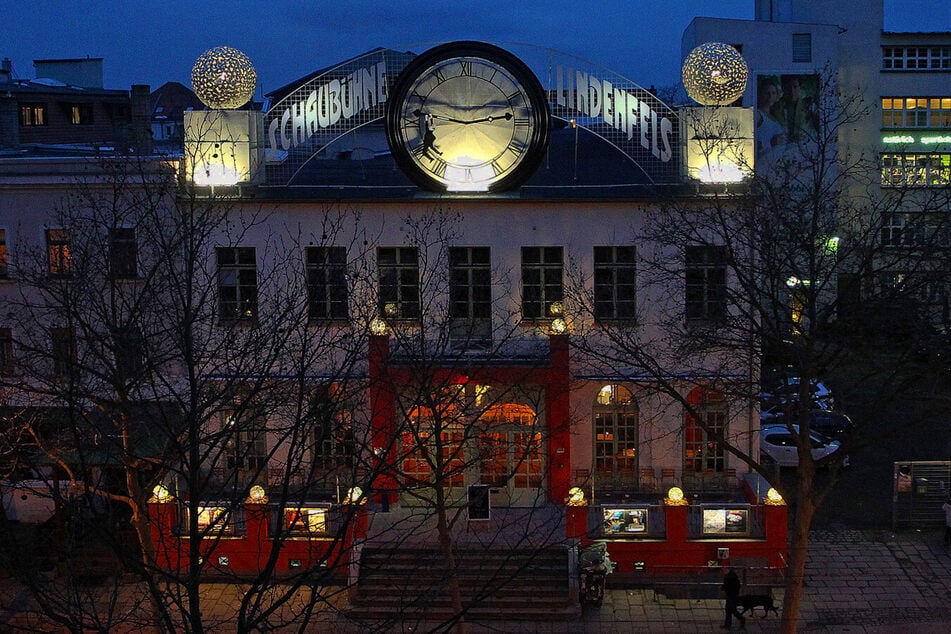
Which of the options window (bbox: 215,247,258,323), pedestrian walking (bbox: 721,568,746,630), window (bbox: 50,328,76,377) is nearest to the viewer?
window (bbox: 50,328,76,377)

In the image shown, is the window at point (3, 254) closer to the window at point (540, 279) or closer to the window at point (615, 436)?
the window at point (540, 279)

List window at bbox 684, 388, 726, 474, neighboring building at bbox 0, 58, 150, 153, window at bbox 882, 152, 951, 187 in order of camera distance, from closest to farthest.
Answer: window at bbox 882, 152, 951, 187 < window at bbox 684, 388, 726, 474 < neighboring building at bbox 0, 58, 150, 153

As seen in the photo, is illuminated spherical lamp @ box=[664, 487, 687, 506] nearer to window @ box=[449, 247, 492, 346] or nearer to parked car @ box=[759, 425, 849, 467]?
window @ box=[449, 247, 492, 346]

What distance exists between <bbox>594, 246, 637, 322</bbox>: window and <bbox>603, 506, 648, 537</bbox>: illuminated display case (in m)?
5.25

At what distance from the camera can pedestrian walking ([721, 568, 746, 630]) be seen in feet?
63.0

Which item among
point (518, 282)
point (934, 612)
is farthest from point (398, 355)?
point (934, 612)

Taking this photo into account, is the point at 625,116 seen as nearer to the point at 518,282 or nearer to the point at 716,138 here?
the point at 716,138

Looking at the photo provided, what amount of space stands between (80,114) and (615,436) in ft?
144

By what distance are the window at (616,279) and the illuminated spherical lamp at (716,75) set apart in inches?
172

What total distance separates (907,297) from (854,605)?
261 inches

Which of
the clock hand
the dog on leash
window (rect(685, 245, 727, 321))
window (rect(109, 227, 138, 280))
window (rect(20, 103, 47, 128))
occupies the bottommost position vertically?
the dog on leash

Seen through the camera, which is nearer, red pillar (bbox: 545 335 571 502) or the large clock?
red pillar (bbox: 545 335 571 502)

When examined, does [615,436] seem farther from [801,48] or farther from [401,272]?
[801,48]

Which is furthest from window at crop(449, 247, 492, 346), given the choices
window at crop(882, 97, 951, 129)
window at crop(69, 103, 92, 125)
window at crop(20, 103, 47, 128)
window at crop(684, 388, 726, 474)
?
window at crop(69, 103, 92, 125)
